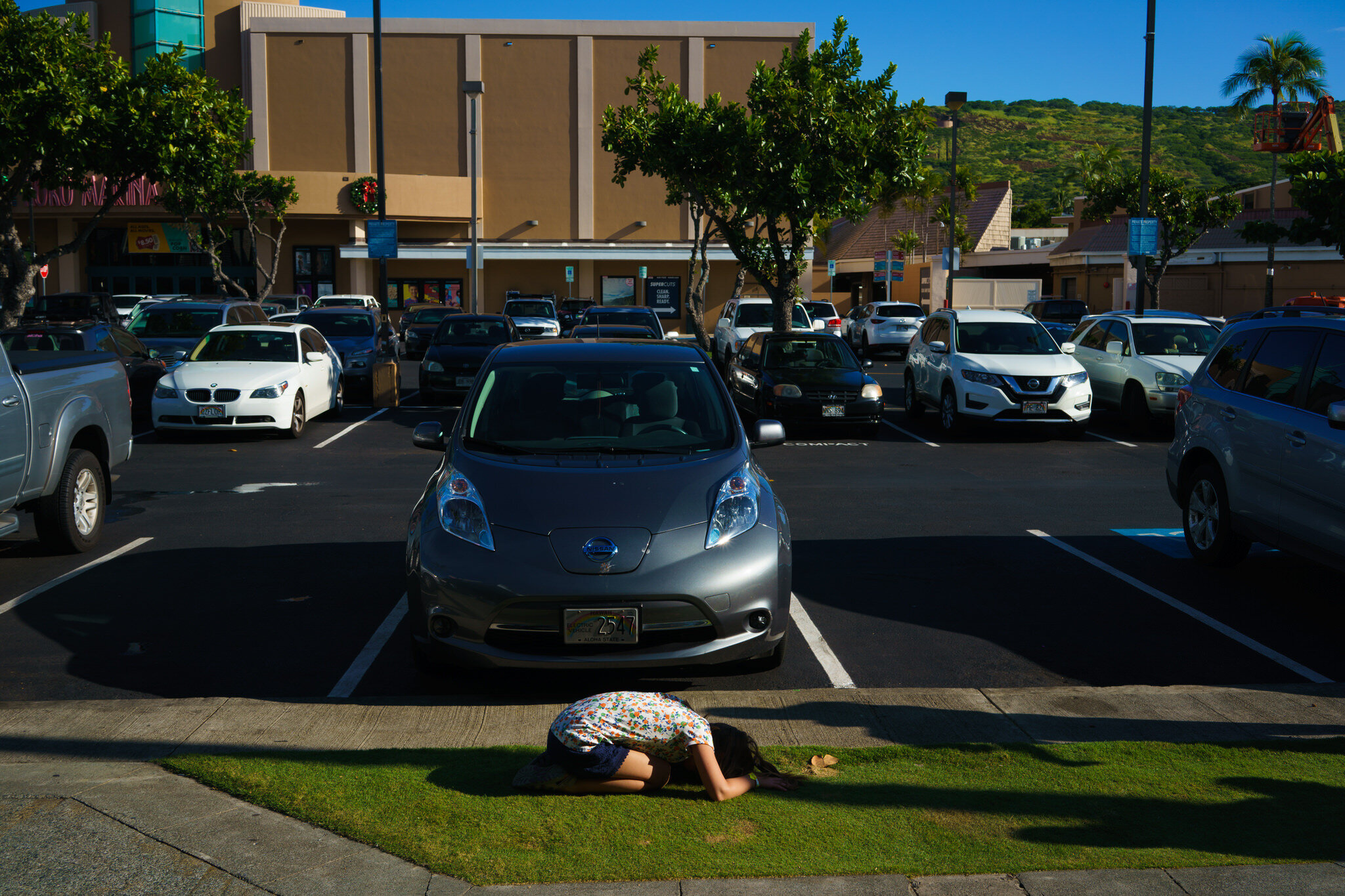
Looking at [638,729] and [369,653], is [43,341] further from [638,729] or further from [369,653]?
[638,729]

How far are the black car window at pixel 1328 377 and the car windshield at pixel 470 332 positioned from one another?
15269 mm

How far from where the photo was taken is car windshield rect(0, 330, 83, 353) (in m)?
15.7

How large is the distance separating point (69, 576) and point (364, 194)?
40646 mm

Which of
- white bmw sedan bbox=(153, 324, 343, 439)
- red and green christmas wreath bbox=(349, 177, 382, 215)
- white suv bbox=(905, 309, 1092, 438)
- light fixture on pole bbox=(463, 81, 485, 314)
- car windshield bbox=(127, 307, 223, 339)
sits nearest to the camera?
→ white bmw sedan bbox=(153, 324, 343, 439)

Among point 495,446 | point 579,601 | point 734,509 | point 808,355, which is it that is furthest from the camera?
point 808,355

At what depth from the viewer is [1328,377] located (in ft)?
23.8

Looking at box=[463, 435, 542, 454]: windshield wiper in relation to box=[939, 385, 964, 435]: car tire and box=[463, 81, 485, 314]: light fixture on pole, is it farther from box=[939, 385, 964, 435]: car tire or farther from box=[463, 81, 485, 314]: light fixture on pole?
box=[463, 81, 485, 314]: light fixture on pole

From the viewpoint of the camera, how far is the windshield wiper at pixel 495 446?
20.5 ft

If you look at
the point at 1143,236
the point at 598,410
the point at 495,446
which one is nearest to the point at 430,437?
the point at 495,446

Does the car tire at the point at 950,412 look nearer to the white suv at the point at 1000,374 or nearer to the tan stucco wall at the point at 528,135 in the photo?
the white suv at the point at 1000,374

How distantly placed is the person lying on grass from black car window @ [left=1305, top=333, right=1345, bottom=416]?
183 inches

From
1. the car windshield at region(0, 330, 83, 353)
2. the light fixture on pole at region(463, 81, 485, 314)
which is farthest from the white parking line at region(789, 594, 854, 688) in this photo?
the light fixture on pole at region(463, 81, 485, 314)

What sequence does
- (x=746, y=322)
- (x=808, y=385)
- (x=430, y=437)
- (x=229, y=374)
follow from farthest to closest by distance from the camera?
(x=746, y=322)
(x=808, y=385)
(x=229, y=374)
(x=430, y=437)

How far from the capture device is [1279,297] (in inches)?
1955
